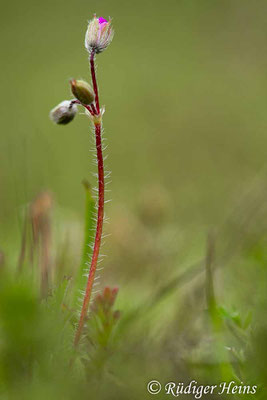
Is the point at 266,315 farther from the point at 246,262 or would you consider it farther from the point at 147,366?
the point at 246,262

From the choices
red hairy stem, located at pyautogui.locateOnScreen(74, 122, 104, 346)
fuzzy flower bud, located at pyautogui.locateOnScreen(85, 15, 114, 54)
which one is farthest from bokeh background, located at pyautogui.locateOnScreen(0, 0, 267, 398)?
fuzzy flower bud, located at pyautogui.locateOnScreen(85, 15, 114, 54)

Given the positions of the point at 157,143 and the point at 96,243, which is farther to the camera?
the point at 157,143

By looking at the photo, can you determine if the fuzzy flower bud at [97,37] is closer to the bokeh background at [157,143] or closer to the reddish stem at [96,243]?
the reddish stem at [96,243]

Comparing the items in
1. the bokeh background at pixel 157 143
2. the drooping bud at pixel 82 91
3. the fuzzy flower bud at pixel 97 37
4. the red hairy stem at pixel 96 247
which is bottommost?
the red hairy stem at pixel 96 247

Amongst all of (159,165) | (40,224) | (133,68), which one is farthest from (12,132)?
(40,224)

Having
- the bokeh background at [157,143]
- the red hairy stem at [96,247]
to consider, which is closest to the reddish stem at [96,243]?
the red hairy stem at [96,247]

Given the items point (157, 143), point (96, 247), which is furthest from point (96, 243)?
point (157, 143)

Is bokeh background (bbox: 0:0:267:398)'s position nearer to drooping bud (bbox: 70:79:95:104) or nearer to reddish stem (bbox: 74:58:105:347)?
reddish stem (bbox: 74:58:105:347)

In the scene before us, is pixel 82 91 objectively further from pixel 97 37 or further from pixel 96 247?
pixel 96 247
